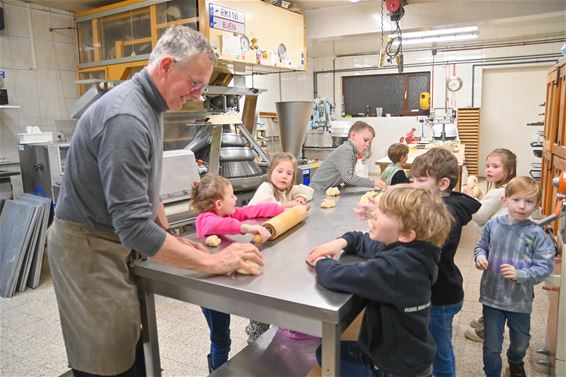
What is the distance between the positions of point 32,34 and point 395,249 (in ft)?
14.6

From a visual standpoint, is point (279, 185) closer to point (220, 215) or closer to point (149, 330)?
point (220, 215)

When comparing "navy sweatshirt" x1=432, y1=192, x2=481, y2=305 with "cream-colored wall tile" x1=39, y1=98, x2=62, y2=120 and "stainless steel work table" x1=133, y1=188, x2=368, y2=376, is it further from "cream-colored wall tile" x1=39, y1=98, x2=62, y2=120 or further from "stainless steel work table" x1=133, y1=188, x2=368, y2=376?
"cream-colored wall tile" x1=39, y1=98, x2=62, y2=120

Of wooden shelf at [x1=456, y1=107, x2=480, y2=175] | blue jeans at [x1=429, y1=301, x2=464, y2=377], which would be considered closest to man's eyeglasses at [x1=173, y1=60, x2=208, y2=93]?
blue jeans at [x1=429, y1=301, x2=464, y2=377]

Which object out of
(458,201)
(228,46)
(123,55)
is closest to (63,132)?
(123,55)

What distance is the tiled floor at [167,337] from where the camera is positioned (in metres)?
2.36

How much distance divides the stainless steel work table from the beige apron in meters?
0.09

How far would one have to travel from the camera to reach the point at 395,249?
122cm

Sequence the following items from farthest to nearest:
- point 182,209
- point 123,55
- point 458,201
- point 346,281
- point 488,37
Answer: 1. point 488,37
2. point 123,55
3. point 182,209
4. point 458,201
5. point 346,281

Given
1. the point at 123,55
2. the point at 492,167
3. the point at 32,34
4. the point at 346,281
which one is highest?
the point at 32,34

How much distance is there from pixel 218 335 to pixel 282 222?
735mm

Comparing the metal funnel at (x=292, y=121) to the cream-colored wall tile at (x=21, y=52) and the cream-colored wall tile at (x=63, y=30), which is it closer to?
the cream-colored wall tile at (x=63, y=30)

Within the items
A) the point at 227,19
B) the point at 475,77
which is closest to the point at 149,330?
the point at 227,19

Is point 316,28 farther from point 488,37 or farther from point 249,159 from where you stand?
point 488,37

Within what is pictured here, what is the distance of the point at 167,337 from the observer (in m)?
2.68
